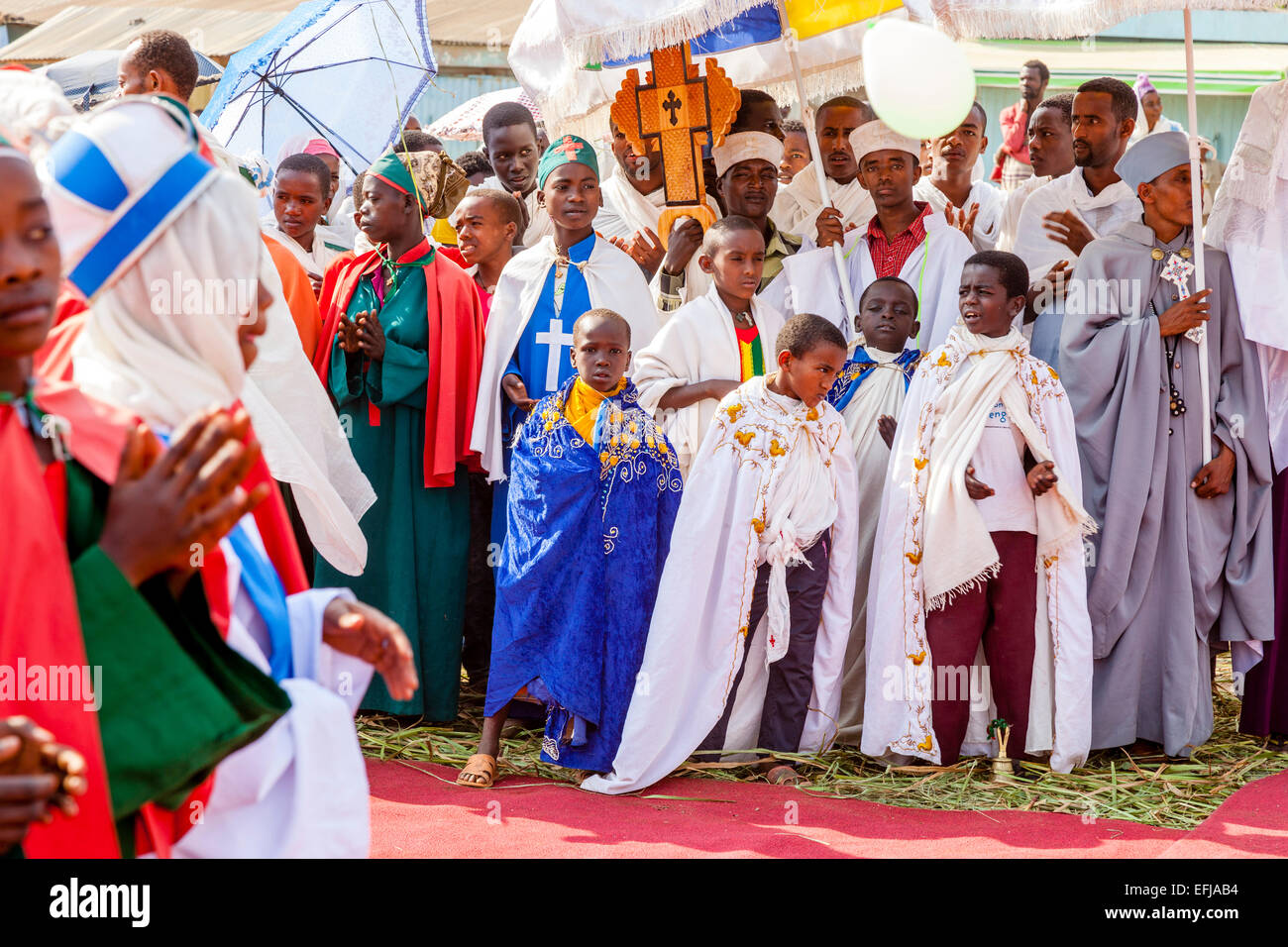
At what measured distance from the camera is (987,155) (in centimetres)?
1564

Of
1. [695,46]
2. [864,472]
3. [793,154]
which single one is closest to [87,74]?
[793,154]

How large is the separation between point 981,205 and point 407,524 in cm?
409

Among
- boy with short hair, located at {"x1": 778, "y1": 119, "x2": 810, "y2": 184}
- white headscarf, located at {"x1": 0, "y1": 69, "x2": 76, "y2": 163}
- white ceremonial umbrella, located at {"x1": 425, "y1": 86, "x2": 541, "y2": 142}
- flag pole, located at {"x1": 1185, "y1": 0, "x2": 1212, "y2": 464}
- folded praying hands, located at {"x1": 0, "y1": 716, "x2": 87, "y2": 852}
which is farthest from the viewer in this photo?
white ceremonial umbrella, located at {"x1": 425, "y1": 86, "x2": 541, "y2": 142}

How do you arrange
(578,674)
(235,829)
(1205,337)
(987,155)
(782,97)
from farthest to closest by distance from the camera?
(987,155) < (782,97) < (1205,337) < (578,674) < (235,829)

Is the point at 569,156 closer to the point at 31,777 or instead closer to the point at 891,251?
the point at 891,251

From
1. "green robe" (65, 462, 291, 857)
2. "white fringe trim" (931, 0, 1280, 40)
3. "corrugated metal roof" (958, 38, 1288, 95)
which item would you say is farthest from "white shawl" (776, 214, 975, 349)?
"corrugated metal roof" (958, 38, 1288, 95)

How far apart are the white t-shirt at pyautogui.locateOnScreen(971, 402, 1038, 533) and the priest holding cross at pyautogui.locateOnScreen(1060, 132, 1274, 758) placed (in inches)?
18.8

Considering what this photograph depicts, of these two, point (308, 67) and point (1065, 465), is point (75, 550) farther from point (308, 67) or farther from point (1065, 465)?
point (308, 67)

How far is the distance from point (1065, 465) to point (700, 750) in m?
1.98

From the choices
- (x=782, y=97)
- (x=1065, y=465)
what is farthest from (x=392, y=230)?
(x=1065, y=465)

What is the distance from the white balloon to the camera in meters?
5.54

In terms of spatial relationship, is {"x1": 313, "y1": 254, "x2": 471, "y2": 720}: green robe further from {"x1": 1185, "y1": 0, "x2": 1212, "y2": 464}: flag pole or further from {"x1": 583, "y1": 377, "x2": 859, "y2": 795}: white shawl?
{"x1": 1185, "y1": 0, "x2": 1212, "y2": 464}: flag pole

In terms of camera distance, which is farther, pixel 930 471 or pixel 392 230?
A: pixel 392 230

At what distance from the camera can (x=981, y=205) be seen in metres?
8.17
